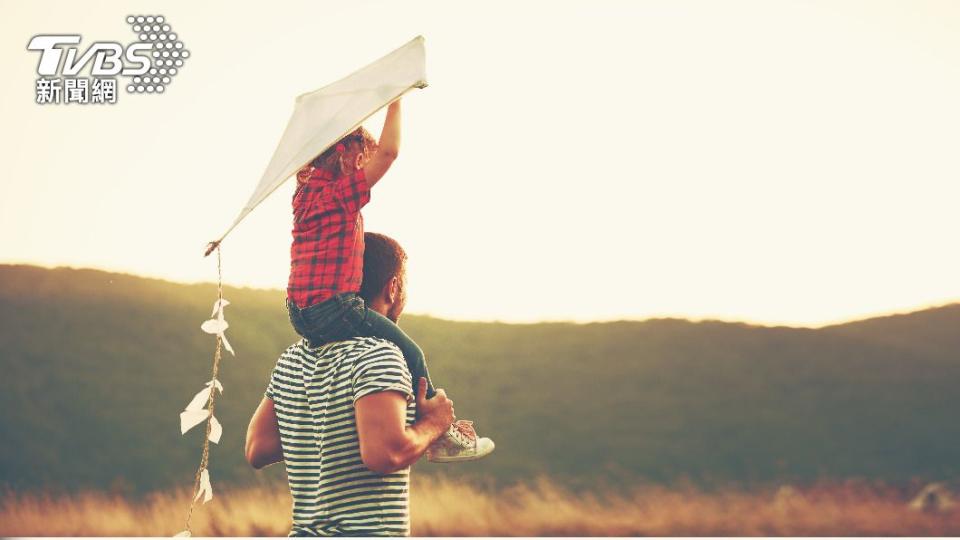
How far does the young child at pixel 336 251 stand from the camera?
243 cm

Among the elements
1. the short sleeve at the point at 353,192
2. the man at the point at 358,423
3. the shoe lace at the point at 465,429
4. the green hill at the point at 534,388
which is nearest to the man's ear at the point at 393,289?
the man at the point at 358,423

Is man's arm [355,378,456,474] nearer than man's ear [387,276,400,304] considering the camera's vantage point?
Yes

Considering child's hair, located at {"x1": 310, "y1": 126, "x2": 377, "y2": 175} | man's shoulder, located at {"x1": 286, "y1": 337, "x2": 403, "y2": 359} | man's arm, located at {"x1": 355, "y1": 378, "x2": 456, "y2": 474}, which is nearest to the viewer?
man's arm, located at {"x1": 355, "y1": 378, "x2": 456, "y2": 474}

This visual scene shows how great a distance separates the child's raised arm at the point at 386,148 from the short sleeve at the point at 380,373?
41 centimetres

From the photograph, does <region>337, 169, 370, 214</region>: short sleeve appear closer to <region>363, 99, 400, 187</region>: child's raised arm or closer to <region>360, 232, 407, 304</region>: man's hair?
<region>363, 99, 400, 187</region>: child's raised arm

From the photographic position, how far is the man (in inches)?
88.4

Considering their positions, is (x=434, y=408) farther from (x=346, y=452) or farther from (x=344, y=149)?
(x=344, y=149)

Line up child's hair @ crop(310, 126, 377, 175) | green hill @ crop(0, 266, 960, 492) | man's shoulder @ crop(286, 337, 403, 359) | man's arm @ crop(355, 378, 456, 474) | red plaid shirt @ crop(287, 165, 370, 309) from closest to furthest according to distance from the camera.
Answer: man's arm @ crop(355, 378, 456, 474)
man's shoulder @ crop(286, 337, 403, 359)
red plaid shirt @ crop(287, 165, 370, 309)
child's hair @ crop(310, 126, 377, 175)
green hill @ crop(0, 266, 960, 492)

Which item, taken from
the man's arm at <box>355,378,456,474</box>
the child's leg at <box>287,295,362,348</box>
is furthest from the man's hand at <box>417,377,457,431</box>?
the child's leg at <box>287,295,362,348</box>

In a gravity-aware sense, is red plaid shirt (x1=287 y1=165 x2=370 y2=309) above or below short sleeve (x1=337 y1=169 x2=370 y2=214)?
below

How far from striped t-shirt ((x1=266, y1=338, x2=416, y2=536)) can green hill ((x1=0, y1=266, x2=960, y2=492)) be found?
7.09m

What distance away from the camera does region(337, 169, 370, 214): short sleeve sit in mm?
2430

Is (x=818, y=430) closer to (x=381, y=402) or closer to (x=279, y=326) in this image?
(x=279, y=326)

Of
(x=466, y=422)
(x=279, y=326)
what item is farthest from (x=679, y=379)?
(x=466, y=422)
